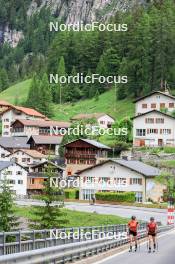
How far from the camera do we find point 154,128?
10881 cm

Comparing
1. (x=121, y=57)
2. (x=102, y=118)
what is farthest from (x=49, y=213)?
(x=121, y=57)

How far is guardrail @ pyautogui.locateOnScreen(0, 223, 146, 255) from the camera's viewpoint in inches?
695

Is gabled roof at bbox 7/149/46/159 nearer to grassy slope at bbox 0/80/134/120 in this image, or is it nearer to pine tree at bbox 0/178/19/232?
grassy slope at bbox 0/80/134/120

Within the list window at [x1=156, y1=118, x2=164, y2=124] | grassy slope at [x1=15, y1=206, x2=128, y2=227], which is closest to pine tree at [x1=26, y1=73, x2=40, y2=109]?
window at [x1=156, y1=118, x2=164, y2=124]

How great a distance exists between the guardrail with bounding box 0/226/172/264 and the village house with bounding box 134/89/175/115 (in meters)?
87.4

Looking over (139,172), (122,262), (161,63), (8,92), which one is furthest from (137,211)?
(8,92)

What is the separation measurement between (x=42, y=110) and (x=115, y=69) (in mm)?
17234

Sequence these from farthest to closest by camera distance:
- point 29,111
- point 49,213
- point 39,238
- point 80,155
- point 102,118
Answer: point 29,111 → point 102,118 → point 80,155 → point 49,213 → point 39,238

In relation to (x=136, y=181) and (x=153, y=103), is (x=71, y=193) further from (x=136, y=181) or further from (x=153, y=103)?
(x=153, y=103)

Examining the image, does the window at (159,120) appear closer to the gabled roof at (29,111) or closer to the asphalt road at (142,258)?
the gabled roof at (29,111)

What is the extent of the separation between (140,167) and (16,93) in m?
94.4

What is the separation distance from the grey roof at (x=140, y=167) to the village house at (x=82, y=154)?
9.88 metres

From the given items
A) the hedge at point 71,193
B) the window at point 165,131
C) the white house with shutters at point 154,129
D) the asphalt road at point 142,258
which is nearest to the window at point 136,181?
the hedge at point 71,193

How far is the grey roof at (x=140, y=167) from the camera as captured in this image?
87688 mm
